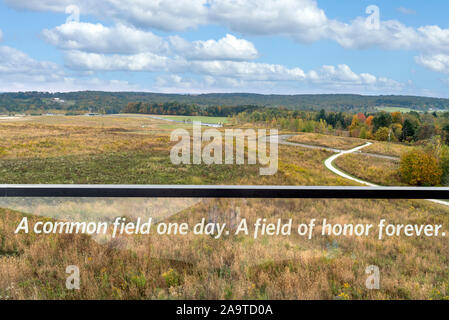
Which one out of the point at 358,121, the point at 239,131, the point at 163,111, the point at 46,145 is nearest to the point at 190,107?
the point at 163,111

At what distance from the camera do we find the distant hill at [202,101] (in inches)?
1940

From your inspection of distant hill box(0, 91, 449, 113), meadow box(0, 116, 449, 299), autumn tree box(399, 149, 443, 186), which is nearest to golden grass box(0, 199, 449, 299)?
meadow box(0, 116, 449, 299)

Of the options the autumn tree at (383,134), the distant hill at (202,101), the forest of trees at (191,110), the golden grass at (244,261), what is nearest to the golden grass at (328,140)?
the autumn tree at (383,134)

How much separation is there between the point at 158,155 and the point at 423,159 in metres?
31.6

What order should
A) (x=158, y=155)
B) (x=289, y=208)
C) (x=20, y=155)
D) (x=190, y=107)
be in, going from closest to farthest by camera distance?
1. (x=289, y=208)
2. (x=20, y=155)
3. (x=158, y=155)
4. (x=190, y=107)

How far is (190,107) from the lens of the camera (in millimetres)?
47906

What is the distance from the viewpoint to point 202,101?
5509 centimetres

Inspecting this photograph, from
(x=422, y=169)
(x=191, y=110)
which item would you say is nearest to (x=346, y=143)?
(x=422, y=169)

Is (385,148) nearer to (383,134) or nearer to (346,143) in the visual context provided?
(383,134)

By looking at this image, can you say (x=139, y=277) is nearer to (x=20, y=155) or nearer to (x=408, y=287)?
(x=408, y=287)

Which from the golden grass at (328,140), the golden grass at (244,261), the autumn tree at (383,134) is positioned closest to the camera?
the golden grass at (244,261)

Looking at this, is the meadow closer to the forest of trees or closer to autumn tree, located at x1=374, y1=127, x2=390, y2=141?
the forest of trees

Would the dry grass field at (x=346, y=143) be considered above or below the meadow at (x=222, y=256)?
below

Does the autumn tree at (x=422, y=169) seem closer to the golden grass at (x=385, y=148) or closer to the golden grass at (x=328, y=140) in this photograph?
the golden grass at (x=385, y=148)
